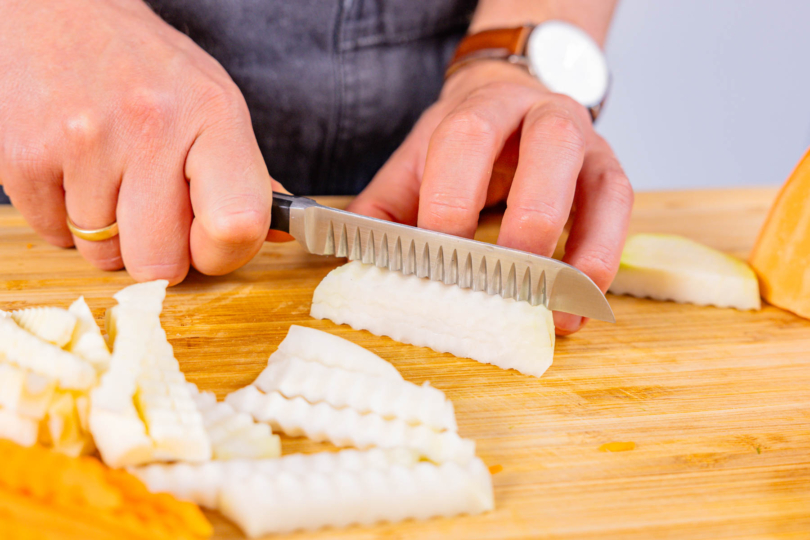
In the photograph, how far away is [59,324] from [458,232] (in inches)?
35.0

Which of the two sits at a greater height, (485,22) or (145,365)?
(485,22)

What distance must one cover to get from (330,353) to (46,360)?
1.74ft

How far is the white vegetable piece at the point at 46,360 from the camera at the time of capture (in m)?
1.04

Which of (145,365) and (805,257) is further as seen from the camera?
(805,257)

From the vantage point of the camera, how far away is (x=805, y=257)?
1793 mm

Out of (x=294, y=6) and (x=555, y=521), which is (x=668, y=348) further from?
(x=294, y=6)

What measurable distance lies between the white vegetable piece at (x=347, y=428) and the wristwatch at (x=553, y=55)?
1.47m

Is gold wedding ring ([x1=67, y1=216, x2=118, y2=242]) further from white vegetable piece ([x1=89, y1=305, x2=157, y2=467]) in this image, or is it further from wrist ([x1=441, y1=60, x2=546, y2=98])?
wrist ([x1=441, y1=60, x2=546, y2=98])

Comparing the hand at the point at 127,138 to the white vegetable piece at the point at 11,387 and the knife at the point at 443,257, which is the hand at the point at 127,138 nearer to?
the knife at the point at 443,257

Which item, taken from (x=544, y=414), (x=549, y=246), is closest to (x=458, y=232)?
(x=549, y=246)

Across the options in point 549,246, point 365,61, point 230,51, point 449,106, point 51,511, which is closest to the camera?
point 51,511

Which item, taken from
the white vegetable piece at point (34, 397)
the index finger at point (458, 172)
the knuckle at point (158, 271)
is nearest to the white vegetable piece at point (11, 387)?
the white vegetable piece at point (34, 397)

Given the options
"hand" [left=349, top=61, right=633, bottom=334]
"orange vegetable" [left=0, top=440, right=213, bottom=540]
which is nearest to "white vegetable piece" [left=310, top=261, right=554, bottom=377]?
"hand" [left=349, top=61, right=633, bottom=334]

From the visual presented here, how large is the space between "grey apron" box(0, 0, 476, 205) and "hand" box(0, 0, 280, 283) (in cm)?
59
